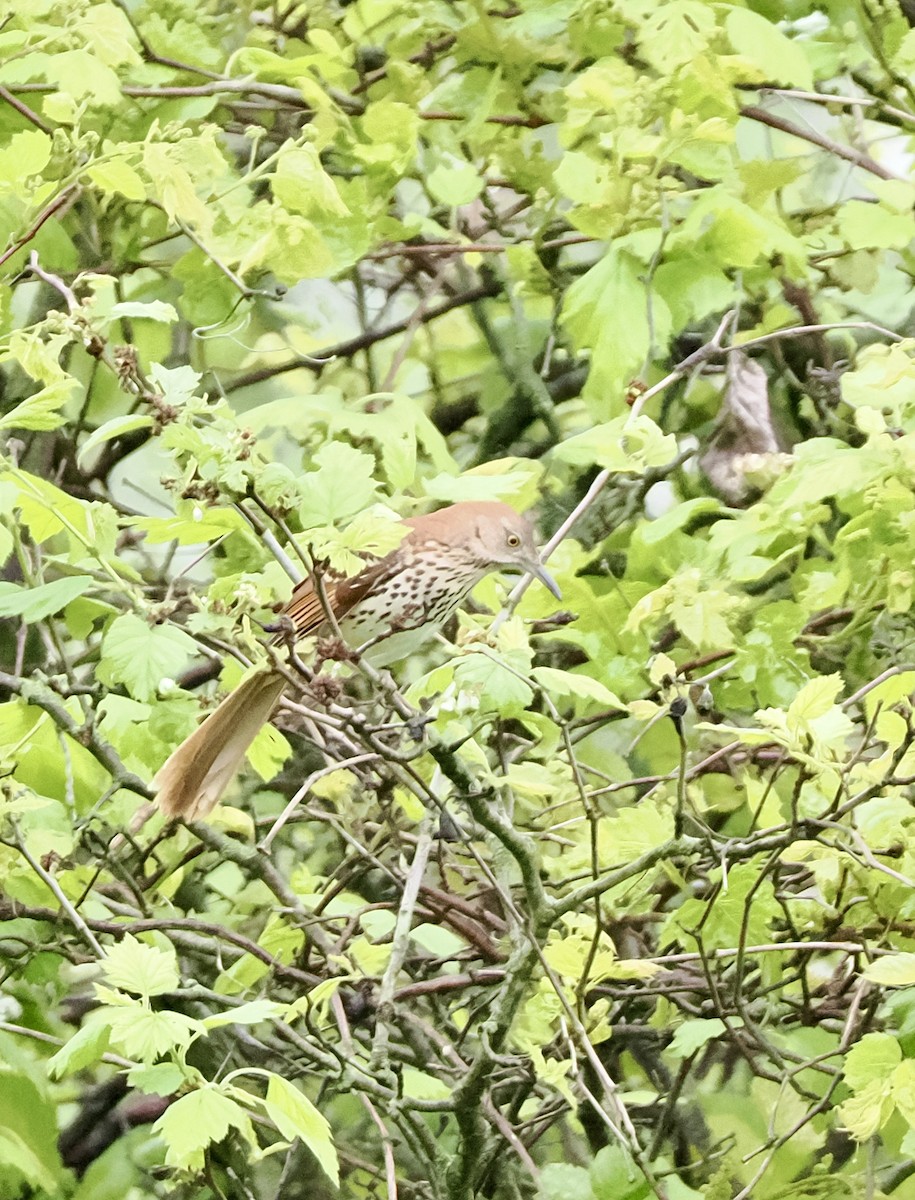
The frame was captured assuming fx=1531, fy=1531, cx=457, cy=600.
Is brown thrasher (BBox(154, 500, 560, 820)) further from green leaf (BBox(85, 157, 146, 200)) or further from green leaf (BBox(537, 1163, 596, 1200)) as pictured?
green leaf (BBox(537, 1163, 596, 1200))

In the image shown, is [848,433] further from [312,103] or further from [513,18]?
[312,103]

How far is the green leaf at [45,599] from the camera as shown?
4.15 feet

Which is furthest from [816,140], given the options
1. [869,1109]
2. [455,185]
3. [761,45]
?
[869,1109]

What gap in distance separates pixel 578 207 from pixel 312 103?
1.24 ft

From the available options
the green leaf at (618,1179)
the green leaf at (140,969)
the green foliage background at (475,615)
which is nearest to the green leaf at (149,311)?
the green foliage background at (475,615)

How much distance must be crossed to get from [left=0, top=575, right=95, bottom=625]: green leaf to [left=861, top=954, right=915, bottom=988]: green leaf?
2.29 ft

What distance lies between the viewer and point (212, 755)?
4.89ft

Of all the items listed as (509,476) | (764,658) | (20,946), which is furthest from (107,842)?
(764,658)

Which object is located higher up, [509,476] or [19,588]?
[19,588]

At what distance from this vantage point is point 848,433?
7.13 feet

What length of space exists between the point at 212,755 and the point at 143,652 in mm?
241

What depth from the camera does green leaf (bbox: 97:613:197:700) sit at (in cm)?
126

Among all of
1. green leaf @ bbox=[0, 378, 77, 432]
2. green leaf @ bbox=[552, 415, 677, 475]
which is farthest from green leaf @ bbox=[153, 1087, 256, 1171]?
green leaf @ bbox=[552, 415, 677, 475]

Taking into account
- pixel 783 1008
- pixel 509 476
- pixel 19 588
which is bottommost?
pixel 783 1008
